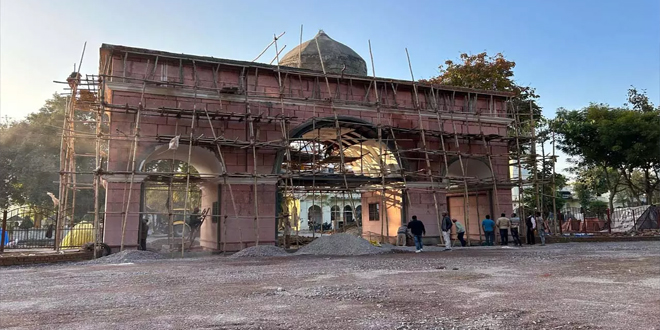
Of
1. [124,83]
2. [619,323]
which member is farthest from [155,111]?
[619,323]

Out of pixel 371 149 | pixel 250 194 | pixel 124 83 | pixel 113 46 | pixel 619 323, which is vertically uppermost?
pixel 113 46

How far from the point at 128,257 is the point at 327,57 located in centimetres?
1266

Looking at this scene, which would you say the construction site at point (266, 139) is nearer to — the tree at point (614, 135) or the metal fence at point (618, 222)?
the tree at point (614, 135)

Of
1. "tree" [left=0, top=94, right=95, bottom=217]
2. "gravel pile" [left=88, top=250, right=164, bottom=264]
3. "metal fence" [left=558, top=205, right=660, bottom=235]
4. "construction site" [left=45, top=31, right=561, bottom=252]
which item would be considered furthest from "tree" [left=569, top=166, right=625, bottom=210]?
"tree" [left=0, top=94, right=95, bottom=217]

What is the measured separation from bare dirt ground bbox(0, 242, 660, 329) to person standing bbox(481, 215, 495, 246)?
6.49 meters

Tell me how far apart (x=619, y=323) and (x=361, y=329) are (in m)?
2.96

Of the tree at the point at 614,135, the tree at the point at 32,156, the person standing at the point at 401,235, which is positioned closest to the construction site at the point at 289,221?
the person standing at the point at 401,235

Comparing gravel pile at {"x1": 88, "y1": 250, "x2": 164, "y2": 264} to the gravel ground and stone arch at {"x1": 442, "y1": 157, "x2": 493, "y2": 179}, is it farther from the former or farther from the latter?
stone arch at {"x1": 442, "y1": 157, "x2": 493, "y2": 179}

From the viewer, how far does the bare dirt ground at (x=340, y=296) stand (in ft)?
17.5

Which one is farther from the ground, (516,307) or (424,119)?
(424,119)

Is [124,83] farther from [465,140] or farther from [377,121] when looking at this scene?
[465,140]

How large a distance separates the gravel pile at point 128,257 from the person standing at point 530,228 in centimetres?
1400

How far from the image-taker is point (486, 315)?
5.56 m

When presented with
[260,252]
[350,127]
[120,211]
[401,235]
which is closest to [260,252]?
[260,252]
